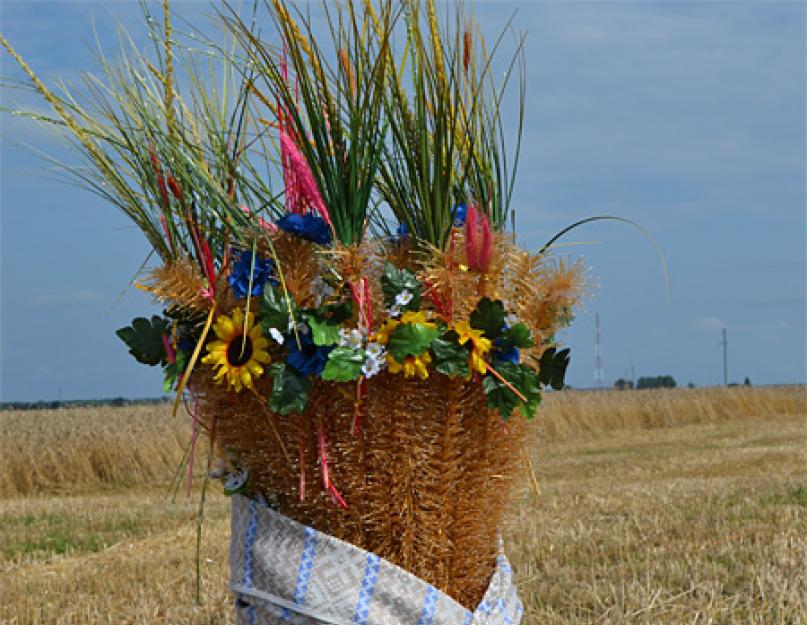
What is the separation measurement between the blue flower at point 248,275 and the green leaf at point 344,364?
Answer: 0.88 ft

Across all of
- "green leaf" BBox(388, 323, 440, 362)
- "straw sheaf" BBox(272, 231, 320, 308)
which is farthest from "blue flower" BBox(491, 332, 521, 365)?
"straw sheaf" BBox(272, 231, 320, 308)

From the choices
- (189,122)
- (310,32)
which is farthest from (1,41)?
(310,32)

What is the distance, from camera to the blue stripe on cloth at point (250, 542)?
2.49 metres

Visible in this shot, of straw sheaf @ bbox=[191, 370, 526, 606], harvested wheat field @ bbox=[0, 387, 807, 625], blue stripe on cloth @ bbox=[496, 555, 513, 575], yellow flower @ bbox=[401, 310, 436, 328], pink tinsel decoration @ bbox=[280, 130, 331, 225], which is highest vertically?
pink tinsel decoration @ bbox=[280, 130, 331, 225]

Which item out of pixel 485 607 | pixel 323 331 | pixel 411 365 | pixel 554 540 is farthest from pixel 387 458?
pixel 554 540

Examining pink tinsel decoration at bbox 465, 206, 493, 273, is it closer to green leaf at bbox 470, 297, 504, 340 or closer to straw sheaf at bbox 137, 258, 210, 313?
green leaf at bbox 470, 297, 504, 340

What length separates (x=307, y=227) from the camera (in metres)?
2.38

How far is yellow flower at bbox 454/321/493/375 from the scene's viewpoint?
235 centimetres

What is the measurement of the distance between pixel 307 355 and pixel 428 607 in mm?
696

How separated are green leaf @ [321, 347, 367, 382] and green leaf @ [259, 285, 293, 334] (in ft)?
0.46

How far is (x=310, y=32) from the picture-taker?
2523 millimetres

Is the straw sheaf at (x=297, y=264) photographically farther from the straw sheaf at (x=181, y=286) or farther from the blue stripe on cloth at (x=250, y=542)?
the blue stripe on cloth at (x=250, y=542)

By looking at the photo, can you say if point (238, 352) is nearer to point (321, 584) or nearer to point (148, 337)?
point (148, 337)

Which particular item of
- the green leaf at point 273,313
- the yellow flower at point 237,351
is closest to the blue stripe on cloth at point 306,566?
the yellow flower at point 237,351
